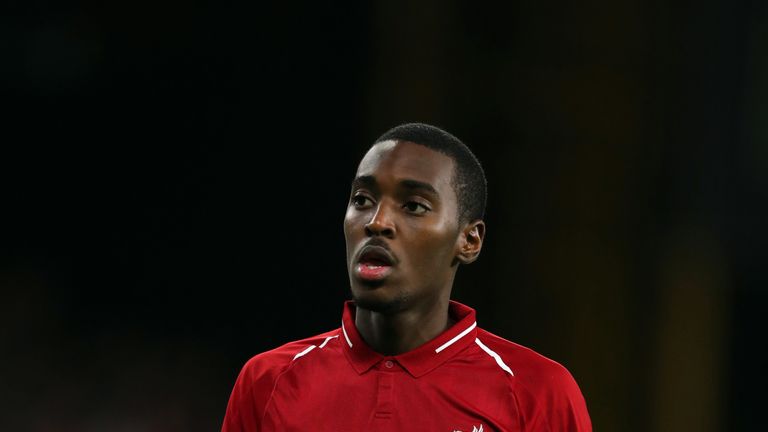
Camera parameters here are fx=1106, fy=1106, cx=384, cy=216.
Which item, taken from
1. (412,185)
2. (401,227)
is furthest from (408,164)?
(401,227)

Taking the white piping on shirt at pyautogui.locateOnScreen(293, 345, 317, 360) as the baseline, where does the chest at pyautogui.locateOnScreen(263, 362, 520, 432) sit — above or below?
below

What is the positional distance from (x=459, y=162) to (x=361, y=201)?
269 millimetres

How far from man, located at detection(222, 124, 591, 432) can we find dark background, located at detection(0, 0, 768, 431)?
2.48m

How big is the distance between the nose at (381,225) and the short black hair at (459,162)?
0.21 m

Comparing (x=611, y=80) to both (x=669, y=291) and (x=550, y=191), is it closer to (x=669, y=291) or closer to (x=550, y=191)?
(x=550, y=191)

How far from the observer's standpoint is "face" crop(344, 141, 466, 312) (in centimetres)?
263

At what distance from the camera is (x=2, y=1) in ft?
19.0

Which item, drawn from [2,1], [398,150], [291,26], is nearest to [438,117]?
[291,26]

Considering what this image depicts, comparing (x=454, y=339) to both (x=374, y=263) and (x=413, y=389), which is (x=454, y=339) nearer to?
(x=413, y=389)

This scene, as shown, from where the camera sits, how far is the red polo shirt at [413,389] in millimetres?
2609

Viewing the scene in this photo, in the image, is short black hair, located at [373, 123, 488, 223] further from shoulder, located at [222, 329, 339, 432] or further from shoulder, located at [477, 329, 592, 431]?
shoulder, located at [222, 329, 339, 432]

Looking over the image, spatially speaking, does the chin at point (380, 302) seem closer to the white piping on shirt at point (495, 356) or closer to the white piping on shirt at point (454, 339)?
the white piping on shirt at point (454, 339)

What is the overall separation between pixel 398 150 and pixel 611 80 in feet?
9.70

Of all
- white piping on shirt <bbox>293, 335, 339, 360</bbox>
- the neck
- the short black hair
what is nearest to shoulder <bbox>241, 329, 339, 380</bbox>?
white piping on shirt <bbox>293, 335, 339, 360</bbox>
